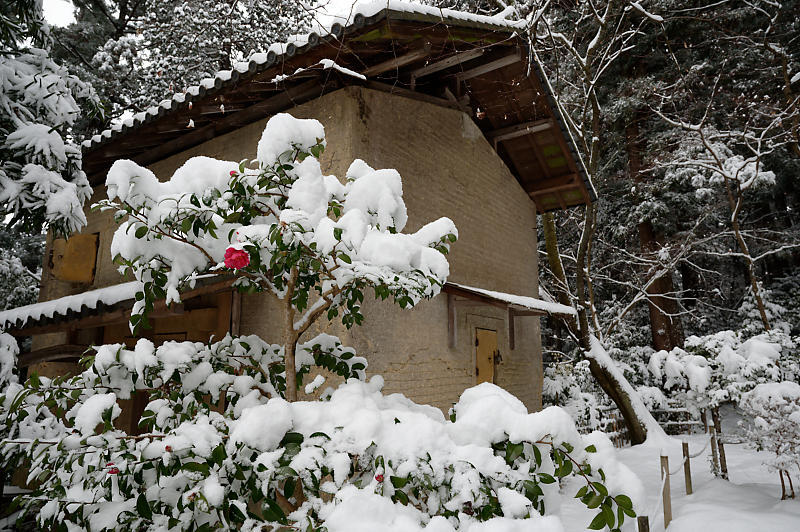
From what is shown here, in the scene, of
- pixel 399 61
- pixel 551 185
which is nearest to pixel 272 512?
pixel 399 61

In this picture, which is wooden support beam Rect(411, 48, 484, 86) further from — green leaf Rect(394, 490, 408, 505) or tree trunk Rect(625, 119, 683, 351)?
tree trunk Rect(625, 119, 683, 351)

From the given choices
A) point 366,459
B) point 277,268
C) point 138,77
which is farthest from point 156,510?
point 138,77

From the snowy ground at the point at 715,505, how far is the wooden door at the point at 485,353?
217 cm

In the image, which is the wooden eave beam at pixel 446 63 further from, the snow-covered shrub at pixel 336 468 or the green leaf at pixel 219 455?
the green leaf at pixel 219 455

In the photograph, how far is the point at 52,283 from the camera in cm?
874

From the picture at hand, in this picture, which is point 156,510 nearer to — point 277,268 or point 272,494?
point 272,494

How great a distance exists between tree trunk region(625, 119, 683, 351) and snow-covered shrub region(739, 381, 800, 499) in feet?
29.4

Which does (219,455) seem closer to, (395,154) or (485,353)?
(395,154)

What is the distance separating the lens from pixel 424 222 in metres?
6.17

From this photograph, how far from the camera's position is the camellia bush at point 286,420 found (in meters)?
1.99

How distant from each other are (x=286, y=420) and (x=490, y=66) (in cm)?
544

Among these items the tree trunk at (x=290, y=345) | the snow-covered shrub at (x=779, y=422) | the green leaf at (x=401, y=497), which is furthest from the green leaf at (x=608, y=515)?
the snow-covered shrub at (x=779, y=422)

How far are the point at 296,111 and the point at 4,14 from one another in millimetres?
3191

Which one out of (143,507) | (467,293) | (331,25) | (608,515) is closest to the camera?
(608,515)
